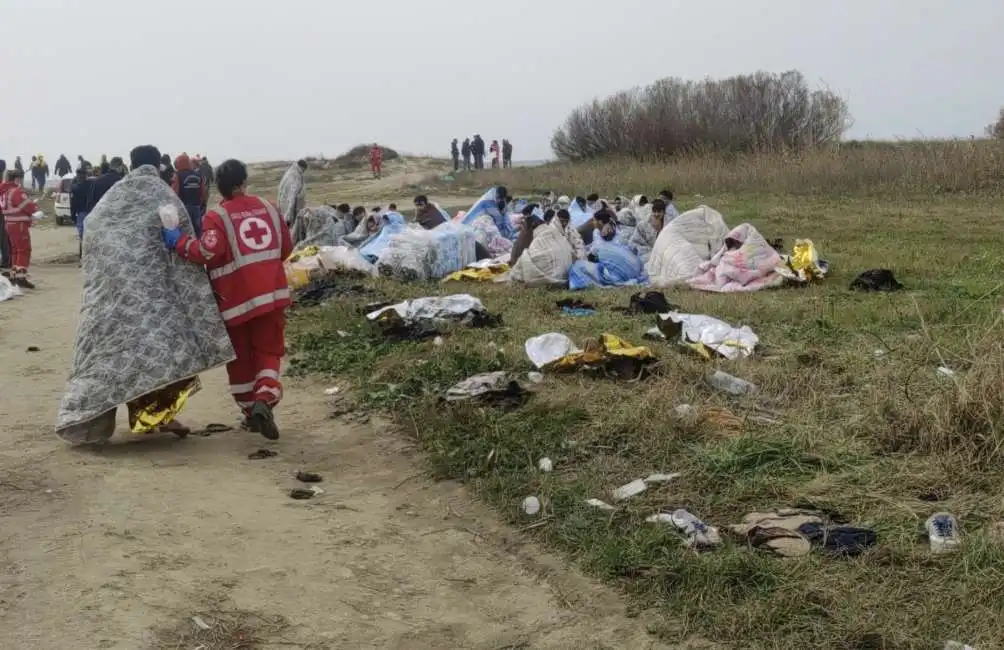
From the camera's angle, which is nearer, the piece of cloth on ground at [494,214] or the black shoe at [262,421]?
the black shoe at [262,421]

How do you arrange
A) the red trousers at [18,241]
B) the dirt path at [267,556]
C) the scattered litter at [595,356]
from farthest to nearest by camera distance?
the red trousers at [18,241] → the scattered litter at [595,356] → the dirt path at [267,556]

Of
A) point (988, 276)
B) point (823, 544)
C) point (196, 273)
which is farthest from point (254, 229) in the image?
point (988, 276)

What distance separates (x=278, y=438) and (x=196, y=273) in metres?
1.02

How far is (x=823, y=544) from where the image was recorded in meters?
3.56

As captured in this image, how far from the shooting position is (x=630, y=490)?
4289 millimetres

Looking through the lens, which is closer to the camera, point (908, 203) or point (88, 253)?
point (88, 253)

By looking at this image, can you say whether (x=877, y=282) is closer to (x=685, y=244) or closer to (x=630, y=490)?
(x=685, y=244)

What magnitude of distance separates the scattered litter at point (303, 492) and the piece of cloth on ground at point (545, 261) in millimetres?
5790

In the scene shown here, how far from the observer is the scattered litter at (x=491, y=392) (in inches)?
222

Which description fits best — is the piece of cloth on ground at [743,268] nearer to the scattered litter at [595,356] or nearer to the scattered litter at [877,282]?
the scattered litter at [877,282]

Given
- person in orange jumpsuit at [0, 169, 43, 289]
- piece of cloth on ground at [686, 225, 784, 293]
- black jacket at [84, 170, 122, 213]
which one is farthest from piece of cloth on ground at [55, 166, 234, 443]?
person in orange jumpsuit at [0, 169, 43, 289]

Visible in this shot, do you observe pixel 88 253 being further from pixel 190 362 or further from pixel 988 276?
pixel 988 276

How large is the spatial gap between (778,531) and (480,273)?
7.74 meters

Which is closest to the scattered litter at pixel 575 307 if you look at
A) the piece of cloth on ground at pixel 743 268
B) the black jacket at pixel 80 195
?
the piece of cloth on ground at pixel 743 268
